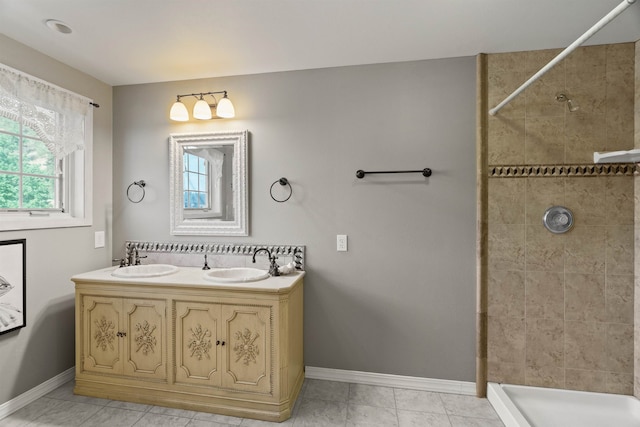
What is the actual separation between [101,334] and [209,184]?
50.7 inches

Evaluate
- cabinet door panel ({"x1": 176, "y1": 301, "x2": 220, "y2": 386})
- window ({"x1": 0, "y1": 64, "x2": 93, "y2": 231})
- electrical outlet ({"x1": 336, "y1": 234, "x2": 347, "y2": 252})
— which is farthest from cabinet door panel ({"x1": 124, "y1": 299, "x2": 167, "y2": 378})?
electrical outlet ({"x1": 336, "y1": 234, "x2": 347, "y2": 252})

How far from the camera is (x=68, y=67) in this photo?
2262mm

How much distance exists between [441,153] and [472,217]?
19.9 inches

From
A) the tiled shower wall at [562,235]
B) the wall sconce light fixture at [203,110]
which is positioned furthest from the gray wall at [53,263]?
the tiled shower wall at [562,235]

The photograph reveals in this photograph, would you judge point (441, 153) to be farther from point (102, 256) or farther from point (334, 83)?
point (102, 256)

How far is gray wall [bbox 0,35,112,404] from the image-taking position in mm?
1930

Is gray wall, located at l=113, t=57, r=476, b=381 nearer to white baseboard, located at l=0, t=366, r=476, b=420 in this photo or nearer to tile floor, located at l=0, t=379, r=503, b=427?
white baseboard, located at l=0, t=366, r=476, b=420

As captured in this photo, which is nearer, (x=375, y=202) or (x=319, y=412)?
(x=319, y=412)

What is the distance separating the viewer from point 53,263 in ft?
7.11

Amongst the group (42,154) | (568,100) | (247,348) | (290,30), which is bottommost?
(247,348)

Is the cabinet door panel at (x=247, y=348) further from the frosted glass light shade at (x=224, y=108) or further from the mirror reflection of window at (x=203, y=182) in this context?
the frosted glass light shade at (x=224, y=108)

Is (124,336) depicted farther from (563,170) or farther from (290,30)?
(563,170)

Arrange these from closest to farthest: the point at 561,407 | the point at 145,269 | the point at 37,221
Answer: the point at 561,407 < the point at 37,221 < the point at 145,269

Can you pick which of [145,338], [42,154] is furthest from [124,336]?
[42,154]
